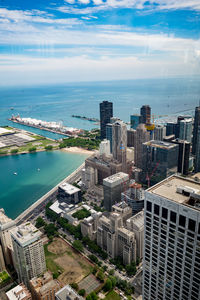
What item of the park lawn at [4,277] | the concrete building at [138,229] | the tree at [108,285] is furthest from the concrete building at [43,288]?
the concrete building at [138,229]

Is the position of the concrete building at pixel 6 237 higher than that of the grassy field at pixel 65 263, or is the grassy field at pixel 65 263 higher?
the concrete building at pixel 6 237

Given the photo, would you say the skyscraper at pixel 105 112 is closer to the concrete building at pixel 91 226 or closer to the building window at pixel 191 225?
the concrete building at pixel 91 226

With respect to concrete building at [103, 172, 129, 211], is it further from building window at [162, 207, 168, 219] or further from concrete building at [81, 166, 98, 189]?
building window at [162, 207, 168, 219]

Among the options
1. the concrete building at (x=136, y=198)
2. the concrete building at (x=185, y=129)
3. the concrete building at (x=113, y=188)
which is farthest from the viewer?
the concrete building at (x=185, y=129)

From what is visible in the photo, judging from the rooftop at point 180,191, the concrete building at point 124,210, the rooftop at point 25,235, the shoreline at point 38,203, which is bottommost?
the shoreline at point 38,203

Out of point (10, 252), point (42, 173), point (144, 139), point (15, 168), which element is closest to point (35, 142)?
point (15, 168)

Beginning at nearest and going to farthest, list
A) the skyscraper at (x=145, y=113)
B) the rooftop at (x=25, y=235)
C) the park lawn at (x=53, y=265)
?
the rooftop at (x=25, y=235)
the park lawn at (x=53, y=265)
the skyscraper at (x=145, y=113)

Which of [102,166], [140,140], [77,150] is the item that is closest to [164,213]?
[102,166]
